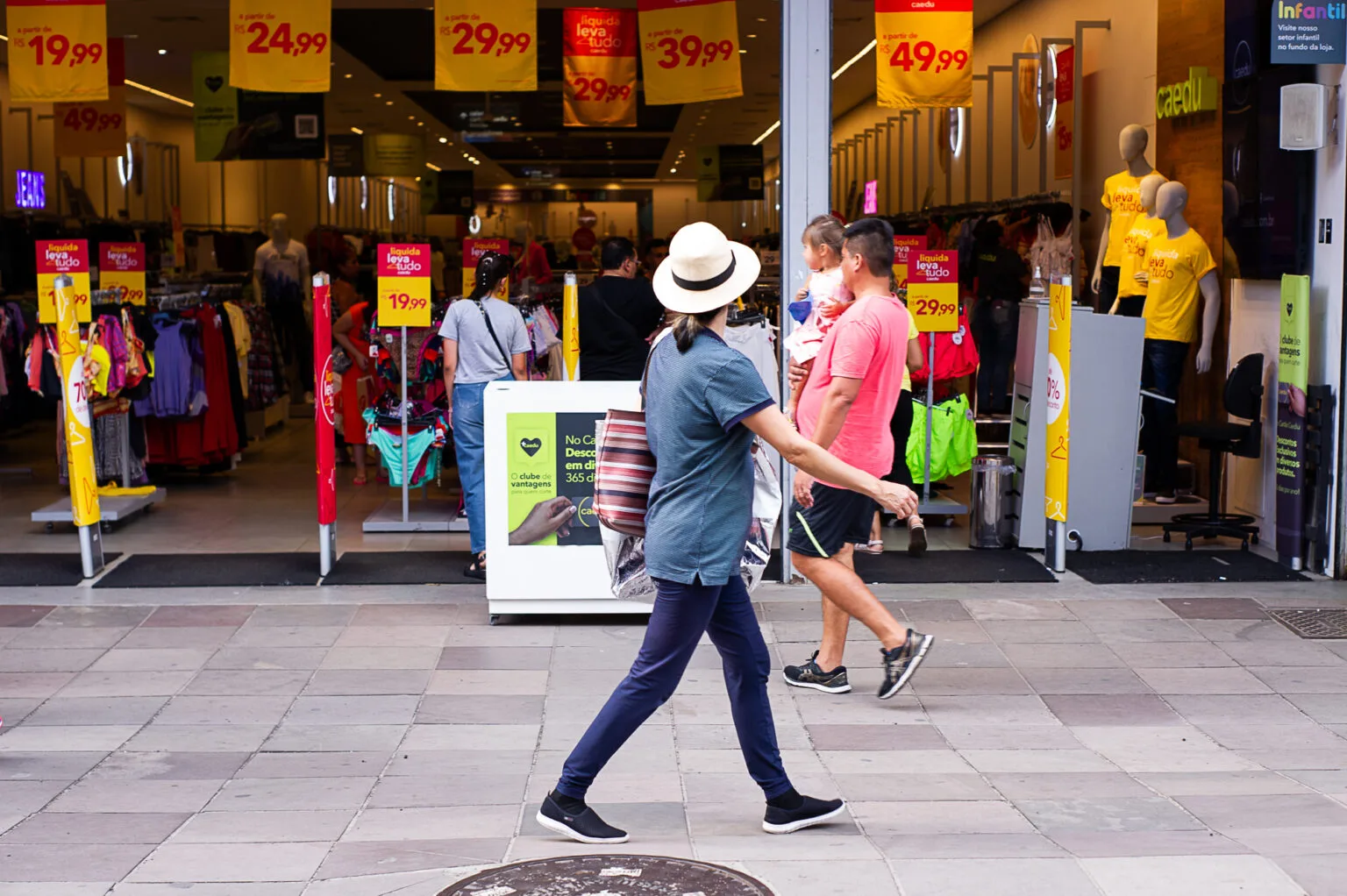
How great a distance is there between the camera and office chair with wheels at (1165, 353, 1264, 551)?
27.9 feet

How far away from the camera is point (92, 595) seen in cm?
758

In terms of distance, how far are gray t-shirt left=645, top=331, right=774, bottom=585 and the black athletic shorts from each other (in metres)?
1.51

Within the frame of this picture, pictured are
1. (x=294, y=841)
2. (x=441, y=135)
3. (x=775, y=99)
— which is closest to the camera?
(x=294, y=841)

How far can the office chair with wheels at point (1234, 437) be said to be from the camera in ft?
27.9

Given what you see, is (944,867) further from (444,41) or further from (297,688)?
(444,41)

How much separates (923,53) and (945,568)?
11.3ft

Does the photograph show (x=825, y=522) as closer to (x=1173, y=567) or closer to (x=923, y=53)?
(x=1173, y=567)

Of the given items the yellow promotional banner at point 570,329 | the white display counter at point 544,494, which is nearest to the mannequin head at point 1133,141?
the yellow promotional banner at point 570,329

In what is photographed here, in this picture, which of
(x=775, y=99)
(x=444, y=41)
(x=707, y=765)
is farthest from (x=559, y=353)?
(x=775, y=99)

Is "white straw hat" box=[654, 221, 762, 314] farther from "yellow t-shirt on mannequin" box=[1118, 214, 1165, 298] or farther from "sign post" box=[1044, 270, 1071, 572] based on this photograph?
"yellow t-shirt on mannequin" box=[1118, 214, 1165, 298]

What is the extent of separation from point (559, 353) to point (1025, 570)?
11.7 ft

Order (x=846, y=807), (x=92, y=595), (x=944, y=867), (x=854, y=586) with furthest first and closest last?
(x=92, y=595) → (x=854, y=586) → (x=846, y=807) → (x=944, y=867)

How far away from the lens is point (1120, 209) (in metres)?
10.3

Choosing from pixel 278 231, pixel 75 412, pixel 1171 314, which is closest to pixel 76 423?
pixel 75 412
